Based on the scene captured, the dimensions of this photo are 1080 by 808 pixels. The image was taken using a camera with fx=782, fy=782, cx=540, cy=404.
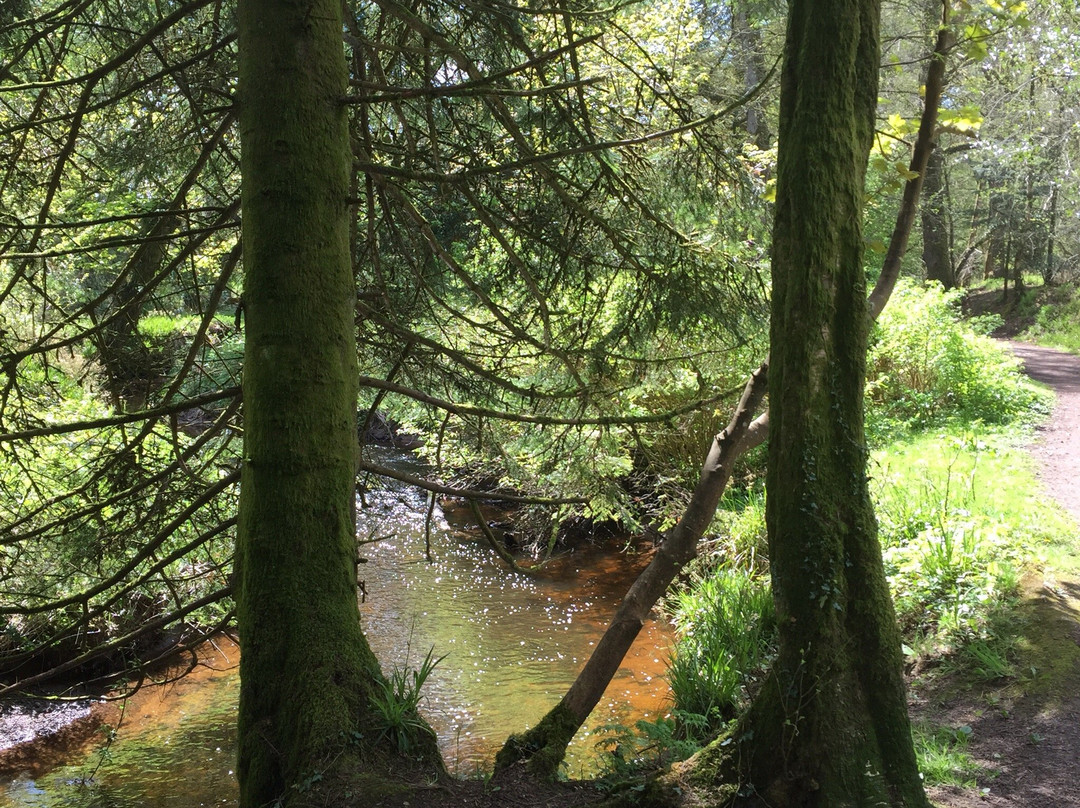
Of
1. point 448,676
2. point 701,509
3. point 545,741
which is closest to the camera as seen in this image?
point 545,741

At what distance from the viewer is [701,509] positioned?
3.43 metres

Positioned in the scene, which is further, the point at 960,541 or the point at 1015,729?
the point at 960,541

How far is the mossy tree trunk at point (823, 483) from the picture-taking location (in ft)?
7.80

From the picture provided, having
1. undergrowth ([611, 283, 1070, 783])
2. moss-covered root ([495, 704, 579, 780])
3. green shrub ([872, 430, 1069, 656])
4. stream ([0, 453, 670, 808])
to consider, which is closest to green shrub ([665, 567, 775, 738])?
undergrowth ([611, 283, 1070, 783])

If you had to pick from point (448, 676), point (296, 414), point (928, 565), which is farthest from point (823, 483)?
point (448, 676)

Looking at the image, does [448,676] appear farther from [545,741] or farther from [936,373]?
[936,373]

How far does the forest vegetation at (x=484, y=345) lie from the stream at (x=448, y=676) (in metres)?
0.99

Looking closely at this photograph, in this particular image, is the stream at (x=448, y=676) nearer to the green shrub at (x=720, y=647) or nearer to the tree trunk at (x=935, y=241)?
the green shrub at (x=720, y=647)

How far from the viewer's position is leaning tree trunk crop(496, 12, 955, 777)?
3135 millimetres

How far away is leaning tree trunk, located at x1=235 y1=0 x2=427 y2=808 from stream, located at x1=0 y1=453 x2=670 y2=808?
5.84 feet

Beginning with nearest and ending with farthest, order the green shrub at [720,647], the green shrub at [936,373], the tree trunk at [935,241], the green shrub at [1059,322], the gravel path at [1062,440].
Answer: the green shrub at [720,647], the gravel path at [1062,440], the green shrub at [936,373], the green shrub at [1059,322], the tree trunk at [935,241]

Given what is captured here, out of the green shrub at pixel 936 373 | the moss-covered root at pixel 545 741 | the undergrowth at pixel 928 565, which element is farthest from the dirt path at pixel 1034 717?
the green shrub at pixel 936 373

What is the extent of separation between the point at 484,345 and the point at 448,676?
4.75m

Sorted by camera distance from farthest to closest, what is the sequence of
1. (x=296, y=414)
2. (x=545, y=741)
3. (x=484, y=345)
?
(x=484, y=345) → (x=545, y=741) → (x=296, y=414)
